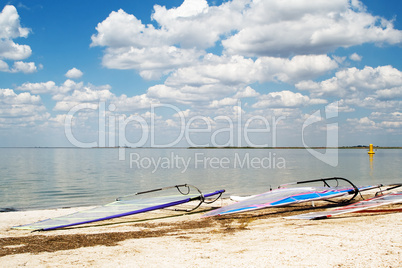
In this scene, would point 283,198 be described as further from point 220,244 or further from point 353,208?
point 220,244

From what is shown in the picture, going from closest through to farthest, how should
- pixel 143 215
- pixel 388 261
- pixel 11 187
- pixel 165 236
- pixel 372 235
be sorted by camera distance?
pixel 388 261 → pixel 372 235 → pixel 165 236 → pixel 143 215 → pixel 11 187

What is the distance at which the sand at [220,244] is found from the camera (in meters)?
4.86

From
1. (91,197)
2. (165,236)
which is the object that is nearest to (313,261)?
(165,236)

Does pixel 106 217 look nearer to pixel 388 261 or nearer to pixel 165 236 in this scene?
pixel 165 236

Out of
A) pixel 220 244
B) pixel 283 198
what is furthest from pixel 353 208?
pixel 220 244

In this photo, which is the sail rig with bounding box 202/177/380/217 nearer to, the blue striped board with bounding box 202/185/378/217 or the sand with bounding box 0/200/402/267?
the blue striped board with bounding box 202/185/378/217

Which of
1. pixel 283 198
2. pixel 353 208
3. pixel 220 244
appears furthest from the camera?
pixel 283 198

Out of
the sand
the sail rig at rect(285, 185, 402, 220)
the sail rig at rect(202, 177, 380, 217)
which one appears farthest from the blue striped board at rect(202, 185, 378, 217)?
the sail rig at rect(285, 185, 402, 220)

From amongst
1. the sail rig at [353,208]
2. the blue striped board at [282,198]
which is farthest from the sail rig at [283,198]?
the sail rig at [353,208]

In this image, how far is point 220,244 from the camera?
19.5 ft

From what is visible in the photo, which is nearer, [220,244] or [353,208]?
[220,244]

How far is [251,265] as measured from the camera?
4.64m

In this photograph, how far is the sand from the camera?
4.86m

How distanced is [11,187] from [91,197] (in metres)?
7.06
